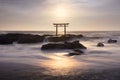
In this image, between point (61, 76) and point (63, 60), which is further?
point (63, 60)

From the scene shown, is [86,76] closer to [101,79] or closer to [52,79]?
[101,79]

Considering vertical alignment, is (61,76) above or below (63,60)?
above

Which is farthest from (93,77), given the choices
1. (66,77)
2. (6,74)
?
(6,74)

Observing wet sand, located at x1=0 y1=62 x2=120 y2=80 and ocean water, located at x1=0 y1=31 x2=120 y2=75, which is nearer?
wet sand, located at x1=0 y1=62 x2=120 y2=80

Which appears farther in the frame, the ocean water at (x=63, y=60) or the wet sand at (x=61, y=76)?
the ocean water at (x=63, y=60)

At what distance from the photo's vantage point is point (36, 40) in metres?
49.6

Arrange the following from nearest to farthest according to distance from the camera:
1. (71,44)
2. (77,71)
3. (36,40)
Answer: (77,71), (71,44), (36,40)

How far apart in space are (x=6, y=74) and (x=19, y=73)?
2.48ft

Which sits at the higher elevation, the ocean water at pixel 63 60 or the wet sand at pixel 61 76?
the wet sand at pixel 61 76

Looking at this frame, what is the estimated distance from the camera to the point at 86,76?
1280cm

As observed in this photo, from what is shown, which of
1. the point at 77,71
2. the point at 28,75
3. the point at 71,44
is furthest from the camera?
the point at 71,44

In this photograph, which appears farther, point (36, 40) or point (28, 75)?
point (36, 40)

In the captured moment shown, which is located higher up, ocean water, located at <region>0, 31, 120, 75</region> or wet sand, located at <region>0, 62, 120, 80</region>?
wet sand, located at <region>0, 62, 120, 80</region>

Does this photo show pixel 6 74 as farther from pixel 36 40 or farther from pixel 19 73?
pixel 36 40
